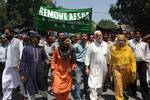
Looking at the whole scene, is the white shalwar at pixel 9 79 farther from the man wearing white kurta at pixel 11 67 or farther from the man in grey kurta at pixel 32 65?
the man in grey kurta at pixel 32 65

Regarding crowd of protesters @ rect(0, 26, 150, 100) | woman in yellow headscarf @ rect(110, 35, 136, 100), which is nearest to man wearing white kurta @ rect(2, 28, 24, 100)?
crowd of protesters @ rect(0, 26, 150, 100)

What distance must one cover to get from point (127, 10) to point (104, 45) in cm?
3612

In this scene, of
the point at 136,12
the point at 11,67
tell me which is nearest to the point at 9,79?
the point at 11,67

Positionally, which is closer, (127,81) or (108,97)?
(127,81)

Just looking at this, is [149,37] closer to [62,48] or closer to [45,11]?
[62,48]

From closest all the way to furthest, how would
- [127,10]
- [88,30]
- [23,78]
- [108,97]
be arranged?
[23,78], [108,97], [88,30], [127,10]

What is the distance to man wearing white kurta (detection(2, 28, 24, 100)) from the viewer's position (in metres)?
11.2

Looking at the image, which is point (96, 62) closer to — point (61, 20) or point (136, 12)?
point (61, 20)

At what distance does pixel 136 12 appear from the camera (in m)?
44.3

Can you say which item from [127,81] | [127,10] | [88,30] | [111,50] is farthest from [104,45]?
[127,10]

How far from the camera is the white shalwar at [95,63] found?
11.3 meters

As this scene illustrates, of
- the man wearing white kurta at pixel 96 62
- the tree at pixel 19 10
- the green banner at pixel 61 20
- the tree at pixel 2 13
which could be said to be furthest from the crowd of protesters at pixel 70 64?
the tree at pixel 2 13

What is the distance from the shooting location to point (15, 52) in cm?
1117

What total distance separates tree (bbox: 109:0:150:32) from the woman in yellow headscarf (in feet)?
90.9
